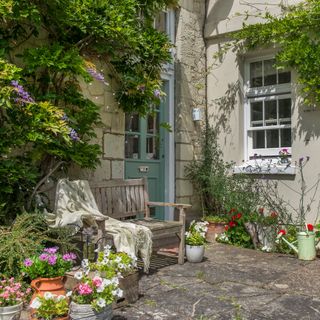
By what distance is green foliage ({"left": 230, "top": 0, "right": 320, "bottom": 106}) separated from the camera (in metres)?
5.58

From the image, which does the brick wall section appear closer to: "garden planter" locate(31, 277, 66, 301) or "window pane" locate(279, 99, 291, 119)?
"window pane" locate(279, 99, 291, 119)

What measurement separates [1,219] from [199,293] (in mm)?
2031

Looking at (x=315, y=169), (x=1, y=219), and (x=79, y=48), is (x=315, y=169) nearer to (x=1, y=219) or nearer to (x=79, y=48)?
(x=79, y=48)

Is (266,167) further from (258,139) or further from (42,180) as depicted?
(42,180)

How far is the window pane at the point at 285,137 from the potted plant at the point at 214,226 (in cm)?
151

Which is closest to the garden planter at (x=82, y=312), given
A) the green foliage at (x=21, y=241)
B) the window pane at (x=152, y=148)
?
the green foliage at (x=21, y=241)

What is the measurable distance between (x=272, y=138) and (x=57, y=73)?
3.60 metres

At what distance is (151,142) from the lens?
20.8ft

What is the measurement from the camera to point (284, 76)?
6.39m

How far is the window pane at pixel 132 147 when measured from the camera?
19.5ft

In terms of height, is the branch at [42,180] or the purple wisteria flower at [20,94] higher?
the purple wisteria flower at [20,94]

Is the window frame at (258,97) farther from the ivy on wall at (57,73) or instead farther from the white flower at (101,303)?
the white flower at (101,303)

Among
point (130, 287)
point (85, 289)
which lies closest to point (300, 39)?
point (130, 287)

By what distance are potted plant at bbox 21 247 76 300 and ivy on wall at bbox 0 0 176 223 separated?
0.89 metres
